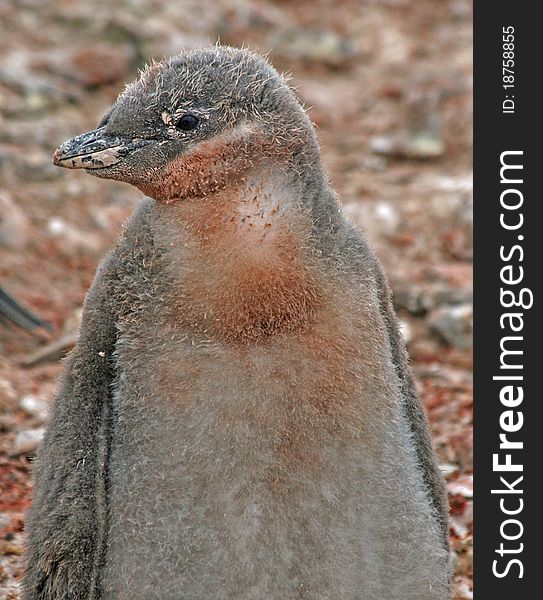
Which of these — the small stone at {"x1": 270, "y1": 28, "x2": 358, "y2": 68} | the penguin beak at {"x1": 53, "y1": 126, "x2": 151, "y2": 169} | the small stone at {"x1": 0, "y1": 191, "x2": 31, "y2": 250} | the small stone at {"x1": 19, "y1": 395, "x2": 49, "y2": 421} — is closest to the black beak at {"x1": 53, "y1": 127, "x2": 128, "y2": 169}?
the penguin beak at {"x1": 53, "y1": 126, "x2": 151, "y2": 169}

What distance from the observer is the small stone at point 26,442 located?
5.13m

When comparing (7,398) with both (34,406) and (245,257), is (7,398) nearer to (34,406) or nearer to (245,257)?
(34,406)

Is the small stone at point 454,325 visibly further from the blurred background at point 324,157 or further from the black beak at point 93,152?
the black beak at point 93,152

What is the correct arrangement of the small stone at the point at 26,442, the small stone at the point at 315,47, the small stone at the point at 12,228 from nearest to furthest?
the small stone at the point at 26,442 → the small stone at the point at 12,228 → the small stone at the point at 315,47

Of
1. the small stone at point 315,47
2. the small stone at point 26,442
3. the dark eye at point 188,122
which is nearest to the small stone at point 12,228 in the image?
the small stone at point 26,442

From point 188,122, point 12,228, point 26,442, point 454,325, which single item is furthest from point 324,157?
point 188,122

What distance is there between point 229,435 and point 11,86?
17.2ft

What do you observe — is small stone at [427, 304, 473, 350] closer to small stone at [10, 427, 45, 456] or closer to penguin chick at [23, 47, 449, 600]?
small stone at [10, 427, 45, 456]

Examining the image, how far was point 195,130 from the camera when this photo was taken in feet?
10.4

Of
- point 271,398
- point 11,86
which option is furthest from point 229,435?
point 11,86

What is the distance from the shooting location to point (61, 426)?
335 centimetres

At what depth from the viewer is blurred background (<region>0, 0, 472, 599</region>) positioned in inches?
227

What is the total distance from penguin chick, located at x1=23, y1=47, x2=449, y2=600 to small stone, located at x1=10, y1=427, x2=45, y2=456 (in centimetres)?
176

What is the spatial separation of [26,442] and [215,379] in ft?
6.88
